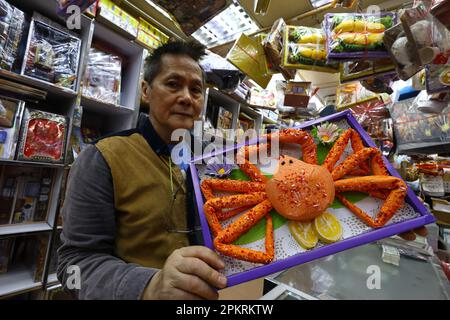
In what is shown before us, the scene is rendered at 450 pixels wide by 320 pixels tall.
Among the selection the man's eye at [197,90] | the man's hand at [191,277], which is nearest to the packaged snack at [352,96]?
the man's eye at [197,90]

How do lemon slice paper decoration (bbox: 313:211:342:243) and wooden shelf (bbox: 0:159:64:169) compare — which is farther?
wooden shelf (bbox: 0:159:64:169)

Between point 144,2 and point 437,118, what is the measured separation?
229 centimetres

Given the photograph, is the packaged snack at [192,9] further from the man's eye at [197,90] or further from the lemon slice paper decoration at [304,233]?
the lemon slice paper decoration at [304,233]

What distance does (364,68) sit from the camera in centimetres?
107

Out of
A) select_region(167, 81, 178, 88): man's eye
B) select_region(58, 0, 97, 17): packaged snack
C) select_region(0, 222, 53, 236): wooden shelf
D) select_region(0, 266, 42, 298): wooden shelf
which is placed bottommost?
select_region(0, 266, 42, 298): wooden shelf

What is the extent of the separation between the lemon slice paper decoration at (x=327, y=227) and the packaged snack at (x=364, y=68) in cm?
77

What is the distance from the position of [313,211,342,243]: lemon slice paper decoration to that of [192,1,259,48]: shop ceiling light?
79.2 inches

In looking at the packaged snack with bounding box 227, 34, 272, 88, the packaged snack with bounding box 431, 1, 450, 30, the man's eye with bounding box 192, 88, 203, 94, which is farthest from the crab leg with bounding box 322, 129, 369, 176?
the packaged snack with bounding box 227, 34, 272, 88

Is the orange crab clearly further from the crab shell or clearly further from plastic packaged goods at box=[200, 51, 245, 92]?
plastic packaged goods at box=[200, 51, 245, 92]

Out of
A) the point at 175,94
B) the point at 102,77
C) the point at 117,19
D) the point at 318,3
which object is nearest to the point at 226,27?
the point at 318,3

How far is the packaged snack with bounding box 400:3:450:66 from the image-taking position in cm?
72
